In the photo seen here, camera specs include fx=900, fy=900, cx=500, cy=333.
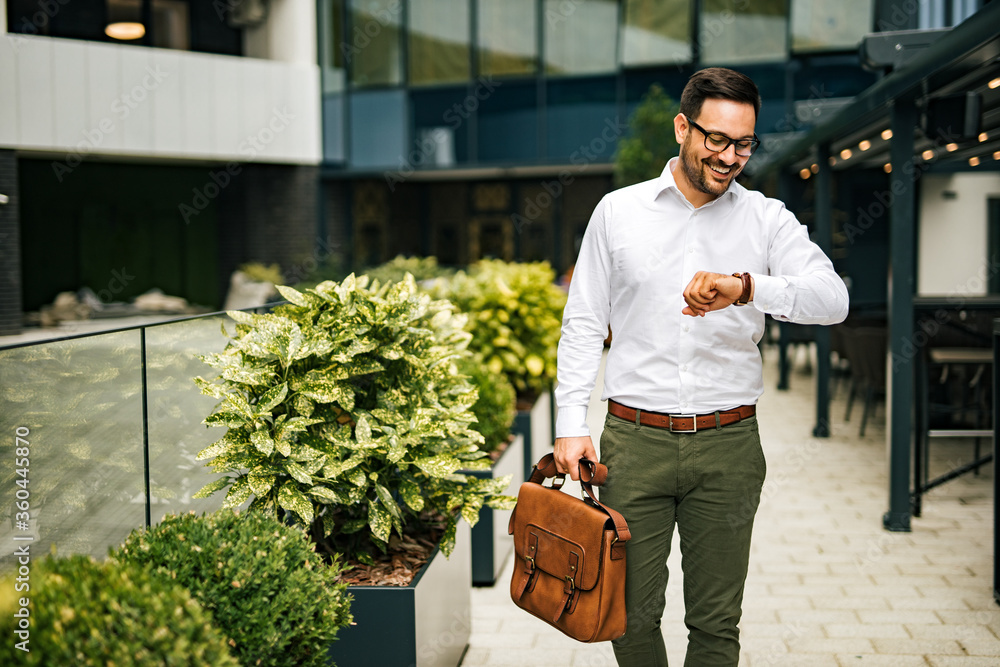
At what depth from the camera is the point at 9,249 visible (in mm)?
13406

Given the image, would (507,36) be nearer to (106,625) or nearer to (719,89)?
(719,89)

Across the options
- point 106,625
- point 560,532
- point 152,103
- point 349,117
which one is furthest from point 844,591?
point 349,117

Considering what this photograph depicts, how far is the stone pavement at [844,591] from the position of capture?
12.1ft

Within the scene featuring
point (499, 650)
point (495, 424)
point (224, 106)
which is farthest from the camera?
point (224, 106)

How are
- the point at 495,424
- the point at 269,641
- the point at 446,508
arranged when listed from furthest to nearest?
the point at 495,424 → the point at 446,508 → the point at 269,641

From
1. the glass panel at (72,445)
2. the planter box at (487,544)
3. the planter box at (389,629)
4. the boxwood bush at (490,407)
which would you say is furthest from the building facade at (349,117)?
the planter box at (389,629)

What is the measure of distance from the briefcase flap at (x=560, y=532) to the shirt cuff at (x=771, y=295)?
0.67 m

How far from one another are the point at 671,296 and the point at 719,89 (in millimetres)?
565

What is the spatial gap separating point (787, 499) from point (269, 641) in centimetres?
487

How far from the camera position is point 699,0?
16.4 metres

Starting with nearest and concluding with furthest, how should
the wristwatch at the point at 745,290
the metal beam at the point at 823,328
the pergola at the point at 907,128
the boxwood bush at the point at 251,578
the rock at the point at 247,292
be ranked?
1. the boxwood bush at the point at 251,578
2. the wristwatch at the point at 745,290
3. the pergola at the point at 907,128
4. the metal beam at the point at 823,328
5. the rock at the point at 247,292

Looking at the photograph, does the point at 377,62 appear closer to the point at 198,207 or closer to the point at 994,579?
the point at 198,207

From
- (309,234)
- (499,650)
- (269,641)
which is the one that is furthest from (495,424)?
(309,234)

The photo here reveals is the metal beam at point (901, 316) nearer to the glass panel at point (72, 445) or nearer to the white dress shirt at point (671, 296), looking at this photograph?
the white dress shirt at point (671, 296)
